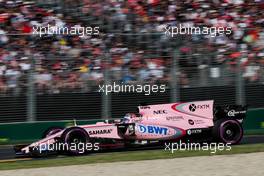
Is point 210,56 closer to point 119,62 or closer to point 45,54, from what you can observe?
point 119,62

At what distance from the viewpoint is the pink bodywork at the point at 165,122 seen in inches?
457

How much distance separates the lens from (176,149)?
38.5 feet

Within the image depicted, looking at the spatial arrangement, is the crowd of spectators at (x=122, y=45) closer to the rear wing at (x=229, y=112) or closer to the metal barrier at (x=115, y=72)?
the metal barrier at (x=115, y=72)

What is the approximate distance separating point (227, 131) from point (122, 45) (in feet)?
13.3

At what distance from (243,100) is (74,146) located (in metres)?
5.84

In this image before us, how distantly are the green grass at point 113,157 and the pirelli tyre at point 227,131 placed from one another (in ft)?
1.70

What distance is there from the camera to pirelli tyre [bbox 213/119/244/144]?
12.1m
